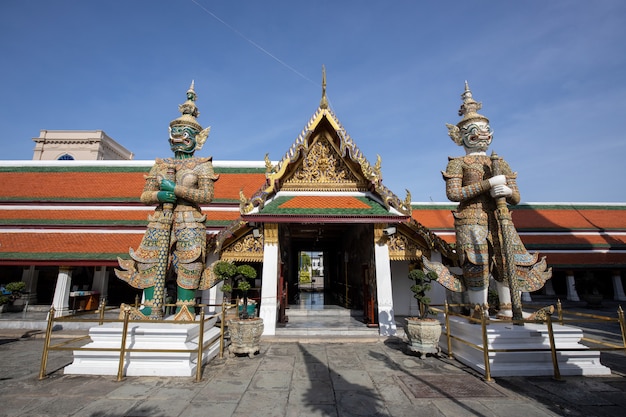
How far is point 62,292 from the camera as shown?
10.5 m

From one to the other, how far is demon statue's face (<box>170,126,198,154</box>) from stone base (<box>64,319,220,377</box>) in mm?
4047

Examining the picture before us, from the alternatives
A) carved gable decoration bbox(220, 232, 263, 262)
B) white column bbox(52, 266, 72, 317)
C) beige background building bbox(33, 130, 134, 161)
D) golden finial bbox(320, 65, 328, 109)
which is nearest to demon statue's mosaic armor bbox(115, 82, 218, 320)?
carved gable decoration bbox(220, 232, 263, 262)

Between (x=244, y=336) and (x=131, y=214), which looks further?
(x=131, y=214)

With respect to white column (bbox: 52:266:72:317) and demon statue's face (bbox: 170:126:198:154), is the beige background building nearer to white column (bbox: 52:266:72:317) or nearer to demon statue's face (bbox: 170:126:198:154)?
white column (bbox: 52:266:72:317)

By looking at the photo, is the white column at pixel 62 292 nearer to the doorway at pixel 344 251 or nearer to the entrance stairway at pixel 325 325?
the doorway at pixel 344 251

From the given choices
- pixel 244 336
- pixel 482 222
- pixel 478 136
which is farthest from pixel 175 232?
pixel 478 136

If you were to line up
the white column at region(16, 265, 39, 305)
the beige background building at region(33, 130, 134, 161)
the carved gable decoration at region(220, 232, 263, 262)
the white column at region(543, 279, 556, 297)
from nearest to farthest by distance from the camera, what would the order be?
the carved gable decoration at region(220, 232, 263, 262) → the white column at region(16, 265, 39, 305) → the white column at region(543, 279, 556, 297) → the beige background building at region(33, 130, 134, 161)

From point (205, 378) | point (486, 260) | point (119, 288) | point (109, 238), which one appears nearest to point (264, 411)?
point (205, 378)

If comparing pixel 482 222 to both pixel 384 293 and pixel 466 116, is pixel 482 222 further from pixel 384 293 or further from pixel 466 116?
pixel 384 293

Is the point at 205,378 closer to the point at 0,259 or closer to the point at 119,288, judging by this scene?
the point at 0,259

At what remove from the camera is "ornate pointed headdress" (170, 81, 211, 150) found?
700 centimetres

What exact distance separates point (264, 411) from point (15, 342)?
30.2 ft

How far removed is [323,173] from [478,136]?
4.44m

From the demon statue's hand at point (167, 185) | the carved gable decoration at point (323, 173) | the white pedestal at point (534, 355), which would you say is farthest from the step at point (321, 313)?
the demon statue's hand at point (167, 185)
